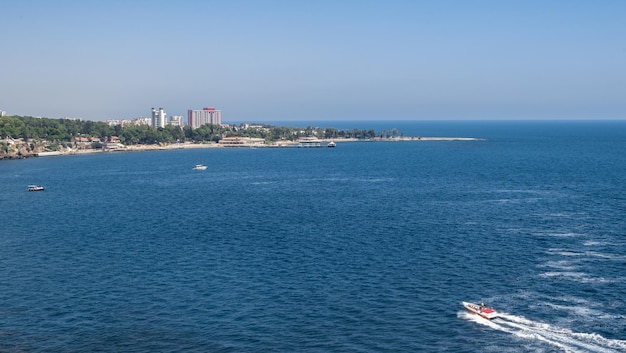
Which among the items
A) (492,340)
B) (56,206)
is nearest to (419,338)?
(492,340)

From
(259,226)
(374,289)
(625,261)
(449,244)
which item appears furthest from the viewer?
(259,226)

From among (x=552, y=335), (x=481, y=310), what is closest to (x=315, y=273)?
(x=481, y=310)

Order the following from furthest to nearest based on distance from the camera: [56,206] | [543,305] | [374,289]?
1. [56,206]
2. [374,289]
3. [543,305]

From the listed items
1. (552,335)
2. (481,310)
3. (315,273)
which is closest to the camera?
(552,335)

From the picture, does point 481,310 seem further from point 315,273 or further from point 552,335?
point 315,273

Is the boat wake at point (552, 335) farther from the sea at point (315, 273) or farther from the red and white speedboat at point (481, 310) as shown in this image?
the red and white speedboat at point (481, 310)

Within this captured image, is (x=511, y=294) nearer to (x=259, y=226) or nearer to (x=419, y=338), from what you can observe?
(x=419, y=338)
